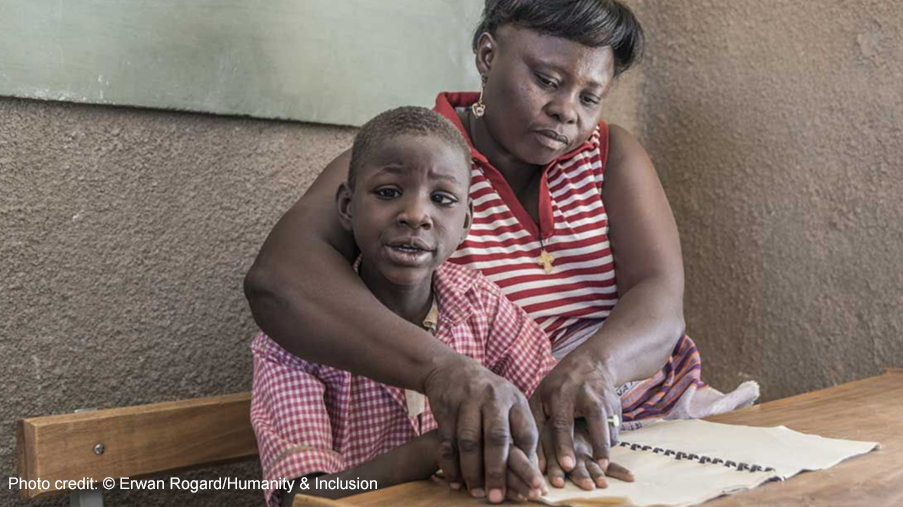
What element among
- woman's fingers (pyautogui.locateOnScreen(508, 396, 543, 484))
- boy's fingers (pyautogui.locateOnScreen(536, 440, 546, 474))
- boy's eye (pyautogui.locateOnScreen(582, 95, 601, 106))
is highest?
boy's eye (pyautogui.locateOnScreen(582, 95, 601, 106))

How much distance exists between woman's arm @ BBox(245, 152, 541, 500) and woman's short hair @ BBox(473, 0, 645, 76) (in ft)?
1.49

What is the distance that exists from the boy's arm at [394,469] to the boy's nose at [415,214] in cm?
39

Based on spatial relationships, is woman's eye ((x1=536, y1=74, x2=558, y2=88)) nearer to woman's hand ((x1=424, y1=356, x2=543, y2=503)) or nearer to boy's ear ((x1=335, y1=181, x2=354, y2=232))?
boy's ear ((x1=335, y1=181, x2=354, y2=232))

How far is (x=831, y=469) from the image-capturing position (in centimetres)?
131

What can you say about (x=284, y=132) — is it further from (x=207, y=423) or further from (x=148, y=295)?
(x=207, y=423)

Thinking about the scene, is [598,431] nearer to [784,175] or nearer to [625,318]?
[625,318]

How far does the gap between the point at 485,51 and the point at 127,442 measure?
104cm

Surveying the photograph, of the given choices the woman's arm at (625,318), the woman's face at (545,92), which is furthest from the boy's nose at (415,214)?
the woman's face at (545,92)

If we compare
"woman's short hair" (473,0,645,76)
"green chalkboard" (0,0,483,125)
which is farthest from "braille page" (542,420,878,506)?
"green chalkboard" (0,0,483,125)

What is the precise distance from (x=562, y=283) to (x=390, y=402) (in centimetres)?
52

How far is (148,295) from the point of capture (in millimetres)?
2018

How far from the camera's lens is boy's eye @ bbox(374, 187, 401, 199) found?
5.33ft

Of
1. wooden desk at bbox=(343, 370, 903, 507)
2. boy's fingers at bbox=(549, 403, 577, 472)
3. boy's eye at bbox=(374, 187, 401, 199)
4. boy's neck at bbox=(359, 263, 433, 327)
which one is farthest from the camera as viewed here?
boy's neck at bbox=(359, 263, 433, 327)

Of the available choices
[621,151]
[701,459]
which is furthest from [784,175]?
[701,459]
